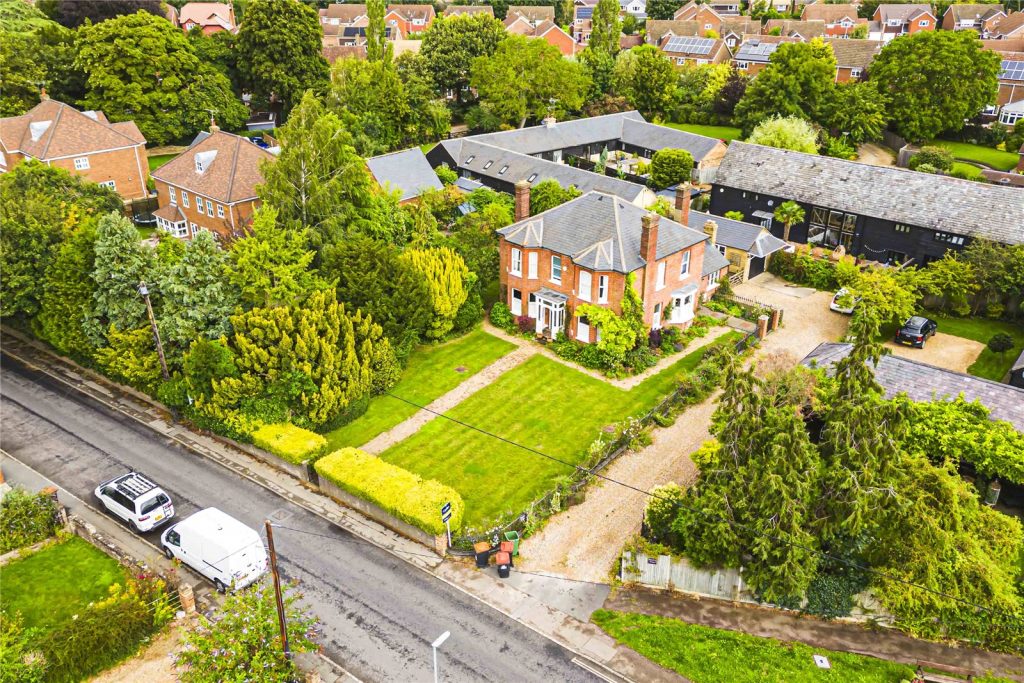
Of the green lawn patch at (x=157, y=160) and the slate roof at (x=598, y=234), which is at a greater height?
the slate roof at (x=598, y=234)

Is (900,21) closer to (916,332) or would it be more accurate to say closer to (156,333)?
(916,332)

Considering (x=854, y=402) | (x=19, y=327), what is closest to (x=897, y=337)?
(x=854, y=402)

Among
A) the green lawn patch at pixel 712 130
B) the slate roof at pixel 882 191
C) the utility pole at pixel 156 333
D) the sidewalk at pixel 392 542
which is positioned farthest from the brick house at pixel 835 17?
the sidewalk at pixel 392 542

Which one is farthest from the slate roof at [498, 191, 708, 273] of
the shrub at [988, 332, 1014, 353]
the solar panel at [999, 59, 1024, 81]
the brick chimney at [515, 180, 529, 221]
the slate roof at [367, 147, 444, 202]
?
the solar panel at [999, 59, 1024, 81]

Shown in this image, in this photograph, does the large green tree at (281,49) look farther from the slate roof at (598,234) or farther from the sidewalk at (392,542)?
the sidewalk at (392,542)

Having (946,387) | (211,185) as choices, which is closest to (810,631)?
(946,387)

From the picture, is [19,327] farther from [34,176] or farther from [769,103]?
[769,103]
